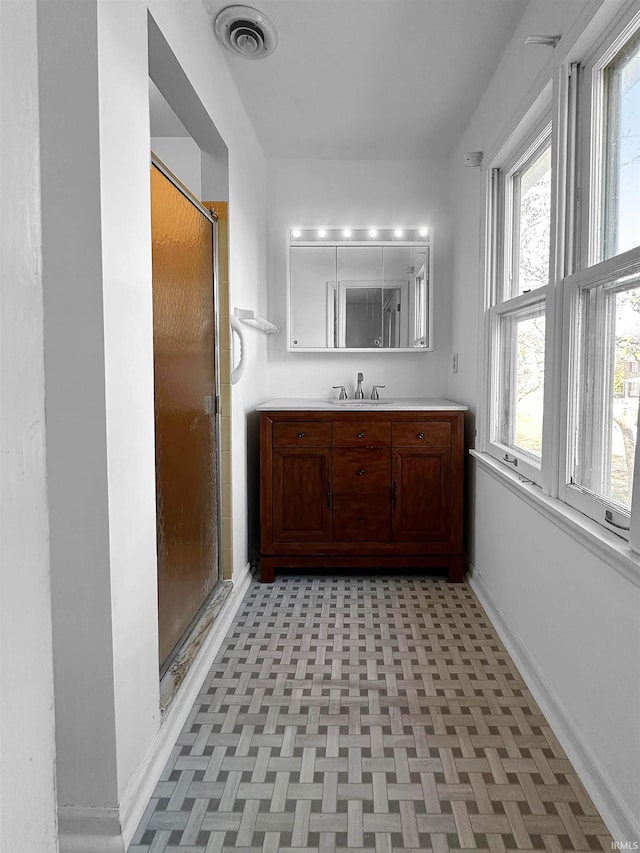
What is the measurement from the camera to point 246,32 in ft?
7.45

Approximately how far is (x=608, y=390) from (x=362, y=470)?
164 cm

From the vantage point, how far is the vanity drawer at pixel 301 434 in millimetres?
3145

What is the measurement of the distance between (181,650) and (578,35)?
88.3 inches

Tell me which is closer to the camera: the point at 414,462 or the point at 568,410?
the point at 568,410

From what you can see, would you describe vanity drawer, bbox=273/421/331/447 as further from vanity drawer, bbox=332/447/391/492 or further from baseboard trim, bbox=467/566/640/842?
baseboard trim, bbox=467/566/640/842

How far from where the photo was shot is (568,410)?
6.19 ft

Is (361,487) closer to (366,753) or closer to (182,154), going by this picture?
(366,753)

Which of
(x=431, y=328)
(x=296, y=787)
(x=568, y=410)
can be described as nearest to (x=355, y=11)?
(x=568, y=410)

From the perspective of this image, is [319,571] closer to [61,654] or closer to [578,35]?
[61,654]

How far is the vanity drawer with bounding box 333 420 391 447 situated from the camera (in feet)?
10.3

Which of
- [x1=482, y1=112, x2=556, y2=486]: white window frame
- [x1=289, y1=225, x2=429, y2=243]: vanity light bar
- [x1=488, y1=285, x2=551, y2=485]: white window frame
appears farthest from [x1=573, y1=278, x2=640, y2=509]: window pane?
[x1=289, y1=225, x2=429, y2=243]: vanity light bar

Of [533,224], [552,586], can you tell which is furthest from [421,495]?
[533,224]

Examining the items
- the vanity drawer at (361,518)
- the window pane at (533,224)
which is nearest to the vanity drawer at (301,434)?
the vanity drawer at (361,518)

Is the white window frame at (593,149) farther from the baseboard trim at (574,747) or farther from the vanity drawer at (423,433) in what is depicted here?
the vanity drawer at (423,433)
